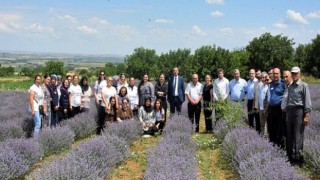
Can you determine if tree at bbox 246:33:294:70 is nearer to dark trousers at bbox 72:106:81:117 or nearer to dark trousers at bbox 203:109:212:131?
dark trousers at bbox 203:109:212:131

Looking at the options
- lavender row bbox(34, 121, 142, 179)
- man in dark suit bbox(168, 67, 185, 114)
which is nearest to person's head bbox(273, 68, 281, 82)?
lavender row bbox(34, 121, 142, 179)

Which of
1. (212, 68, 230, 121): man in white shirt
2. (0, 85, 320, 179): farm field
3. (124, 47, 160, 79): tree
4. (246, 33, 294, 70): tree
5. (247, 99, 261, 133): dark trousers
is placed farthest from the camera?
(124, 47, 160, 79): tree

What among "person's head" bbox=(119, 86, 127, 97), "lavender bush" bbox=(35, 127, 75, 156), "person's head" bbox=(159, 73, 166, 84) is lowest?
"lavender bush" bbox=(35, 127, 75, 156)

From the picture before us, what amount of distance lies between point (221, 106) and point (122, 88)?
7.96ft

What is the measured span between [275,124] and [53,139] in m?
3.88

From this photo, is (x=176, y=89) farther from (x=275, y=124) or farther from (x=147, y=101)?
(x=275, y=124)

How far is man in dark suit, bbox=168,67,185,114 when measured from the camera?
8711mm

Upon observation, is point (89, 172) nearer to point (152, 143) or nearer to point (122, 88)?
point (152, 143)

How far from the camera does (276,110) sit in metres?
6.14

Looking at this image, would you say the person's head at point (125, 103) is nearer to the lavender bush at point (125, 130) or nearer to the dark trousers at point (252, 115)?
the lavender bush at point (125, 130)

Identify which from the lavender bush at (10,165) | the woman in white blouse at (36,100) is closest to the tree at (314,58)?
the woman in white blouse at (36,100)

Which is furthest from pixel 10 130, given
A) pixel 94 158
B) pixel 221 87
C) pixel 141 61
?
pixel 141 61

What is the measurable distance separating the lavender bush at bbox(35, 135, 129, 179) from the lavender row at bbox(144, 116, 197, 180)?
22.5 inches

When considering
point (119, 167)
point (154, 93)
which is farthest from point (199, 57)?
point (119, 167)
